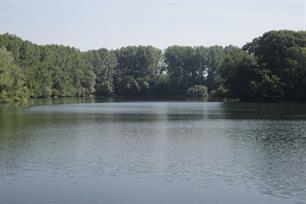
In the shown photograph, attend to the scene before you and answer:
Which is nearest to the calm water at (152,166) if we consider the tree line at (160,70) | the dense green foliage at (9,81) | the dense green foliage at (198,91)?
the dense green foliage at (9,81)

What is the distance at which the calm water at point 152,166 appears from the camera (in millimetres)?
20953

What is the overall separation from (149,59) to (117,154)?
15607 centimetres

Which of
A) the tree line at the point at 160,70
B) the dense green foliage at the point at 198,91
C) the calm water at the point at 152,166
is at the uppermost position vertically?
the tree line at the point at 160,70

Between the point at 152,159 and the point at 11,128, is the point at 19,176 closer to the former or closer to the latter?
the point at 152,159

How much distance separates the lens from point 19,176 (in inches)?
961

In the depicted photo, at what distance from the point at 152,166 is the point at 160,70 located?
536ft

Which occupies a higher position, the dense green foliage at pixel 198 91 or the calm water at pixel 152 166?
the dense green foliage at pixel 198 91

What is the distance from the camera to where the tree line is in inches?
4193

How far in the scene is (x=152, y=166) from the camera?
27359 mm

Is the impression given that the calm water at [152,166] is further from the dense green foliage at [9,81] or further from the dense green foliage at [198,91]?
the dense green foliage at [198,91]

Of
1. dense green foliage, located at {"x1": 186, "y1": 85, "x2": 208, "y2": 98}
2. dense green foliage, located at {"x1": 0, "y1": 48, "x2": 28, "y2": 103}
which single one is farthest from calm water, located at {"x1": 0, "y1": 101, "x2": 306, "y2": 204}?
dense green foliage, located at {"x1": 186, "y1": 85, "x2": 208, "y2": 98}

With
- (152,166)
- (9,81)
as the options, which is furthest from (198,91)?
(152,166)

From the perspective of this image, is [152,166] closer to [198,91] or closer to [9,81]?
[9,81]

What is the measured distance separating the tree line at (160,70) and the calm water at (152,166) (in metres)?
62.7
